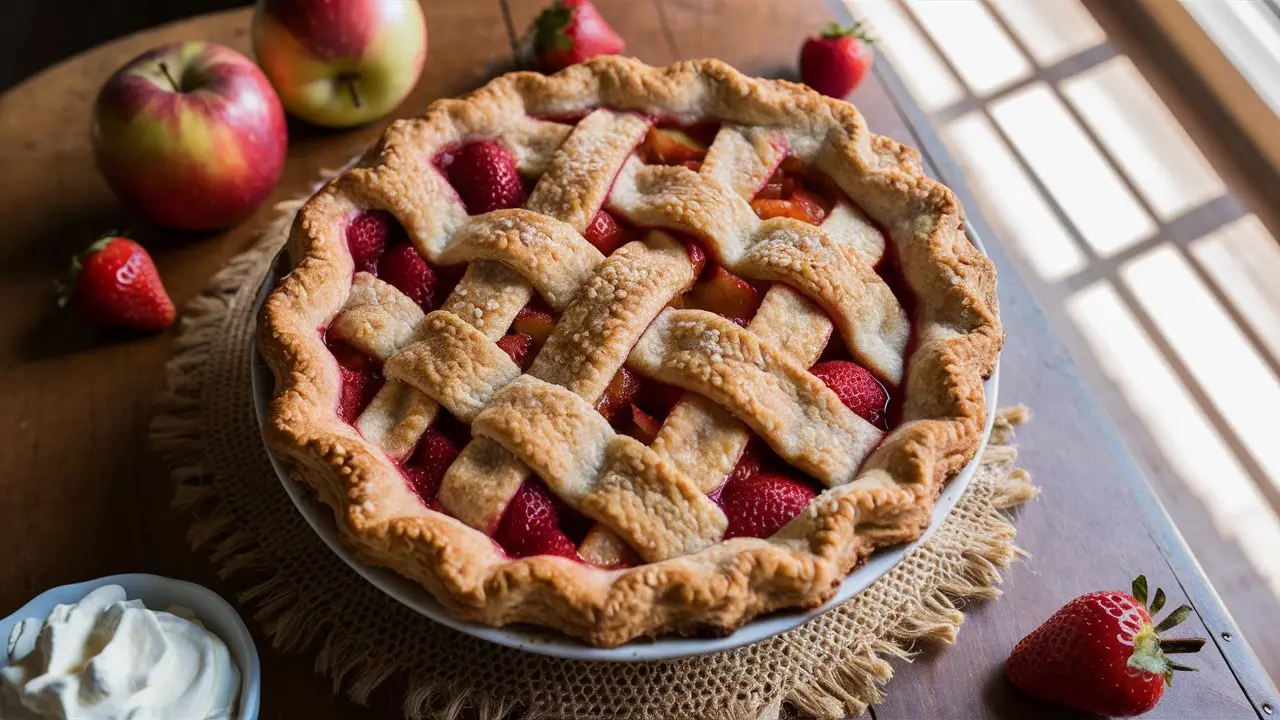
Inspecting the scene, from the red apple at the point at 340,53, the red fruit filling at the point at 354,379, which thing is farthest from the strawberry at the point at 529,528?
the red apple at the point at 340,53

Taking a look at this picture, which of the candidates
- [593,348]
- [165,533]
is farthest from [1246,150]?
[165,533]

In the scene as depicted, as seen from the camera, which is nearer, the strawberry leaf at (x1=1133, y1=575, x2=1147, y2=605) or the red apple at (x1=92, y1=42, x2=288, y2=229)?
the strawberry leaf at (x1=1133, y1=575, x2=1147, y2=605)

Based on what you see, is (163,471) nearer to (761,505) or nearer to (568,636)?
(568,636)

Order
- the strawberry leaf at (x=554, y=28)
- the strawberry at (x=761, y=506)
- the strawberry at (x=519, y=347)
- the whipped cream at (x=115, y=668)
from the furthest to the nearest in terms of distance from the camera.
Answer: the strawberry leaf at (x=554, y=28), the strawberry at (x=519, y=347), the strawberry at (x=761, y=506), the whipped cream at (x=115, y=668)

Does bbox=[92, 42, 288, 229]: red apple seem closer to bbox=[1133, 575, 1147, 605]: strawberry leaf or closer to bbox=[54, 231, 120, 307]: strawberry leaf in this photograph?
bbox=[54, 231, 120, 307]: strawberry leaf

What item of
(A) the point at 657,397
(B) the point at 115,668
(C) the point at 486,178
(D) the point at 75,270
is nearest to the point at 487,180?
(C) the point at 486,178

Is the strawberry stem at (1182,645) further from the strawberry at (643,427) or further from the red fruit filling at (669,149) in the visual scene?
the red fruit filling at (669,149)

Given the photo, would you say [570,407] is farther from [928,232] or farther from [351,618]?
[928,232]

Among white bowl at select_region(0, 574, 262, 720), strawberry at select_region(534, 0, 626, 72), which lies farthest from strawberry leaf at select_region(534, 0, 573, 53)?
white bowl at select_region(0, 574, 262, 720)
